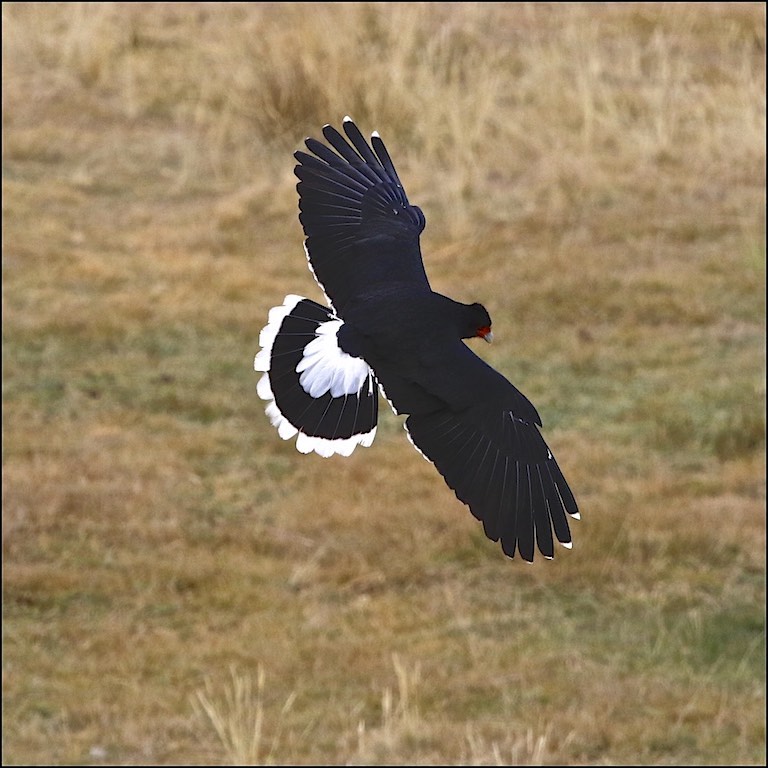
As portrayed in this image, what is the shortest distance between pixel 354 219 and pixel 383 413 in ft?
24.2

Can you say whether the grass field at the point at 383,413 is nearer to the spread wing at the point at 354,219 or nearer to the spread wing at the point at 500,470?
the spread wing at the point at 354,219

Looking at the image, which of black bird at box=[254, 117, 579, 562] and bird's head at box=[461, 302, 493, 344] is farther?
bird's head at box=[461, 302, 493, 344]

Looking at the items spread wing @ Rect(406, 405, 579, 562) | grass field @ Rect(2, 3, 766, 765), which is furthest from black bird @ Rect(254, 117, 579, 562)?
grass field @ Rect(2, 3, 766, 765)

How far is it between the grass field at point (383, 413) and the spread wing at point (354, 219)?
328cm

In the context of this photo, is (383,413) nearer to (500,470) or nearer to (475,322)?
(475,322)

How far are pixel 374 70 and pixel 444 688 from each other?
9.08m

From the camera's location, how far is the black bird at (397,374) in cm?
308

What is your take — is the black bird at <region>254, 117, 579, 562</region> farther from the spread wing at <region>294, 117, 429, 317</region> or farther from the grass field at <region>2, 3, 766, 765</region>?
the grass field at <region>2, 3, 766, 765</region>

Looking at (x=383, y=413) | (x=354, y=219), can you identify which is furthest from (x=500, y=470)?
(x=383, y=413)

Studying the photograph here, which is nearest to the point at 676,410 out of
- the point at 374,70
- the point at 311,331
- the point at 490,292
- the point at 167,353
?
the point at 490,292

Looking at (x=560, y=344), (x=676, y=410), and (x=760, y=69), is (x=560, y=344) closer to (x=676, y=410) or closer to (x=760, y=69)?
(x=676, y=410)

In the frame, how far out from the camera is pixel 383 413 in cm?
1106

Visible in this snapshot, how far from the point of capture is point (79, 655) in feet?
26.3

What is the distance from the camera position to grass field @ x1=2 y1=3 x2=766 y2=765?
7641 millimetres
